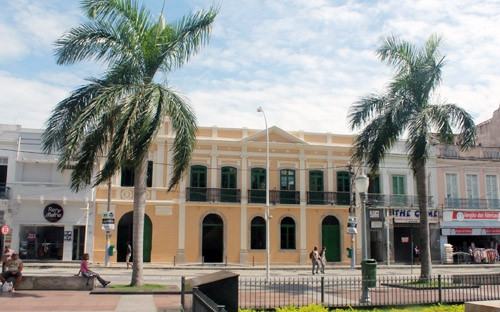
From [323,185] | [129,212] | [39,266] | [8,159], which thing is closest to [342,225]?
[323,185]

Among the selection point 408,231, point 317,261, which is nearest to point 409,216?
point 408,231

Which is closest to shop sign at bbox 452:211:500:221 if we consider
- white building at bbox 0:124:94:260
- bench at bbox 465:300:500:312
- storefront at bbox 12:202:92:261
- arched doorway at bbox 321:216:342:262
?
arched doorway at bbox 321:216:342:262

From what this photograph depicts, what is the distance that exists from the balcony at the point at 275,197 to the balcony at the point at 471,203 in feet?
37.4

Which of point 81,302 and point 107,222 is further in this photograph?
point 107,222

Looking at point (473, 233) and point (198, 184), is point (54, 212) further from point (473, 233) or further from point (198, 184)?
point (473, 233)

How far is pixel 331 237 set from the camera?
119 ft

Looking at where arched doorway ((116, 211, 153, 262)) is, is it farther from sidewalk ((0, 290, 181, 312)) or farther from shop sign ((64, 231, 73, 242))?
sidewalk ((0, 290, 181, 312))

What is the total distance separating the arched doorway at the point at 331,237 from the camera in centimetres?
3603

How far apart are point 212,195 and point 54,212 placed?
10078 mm

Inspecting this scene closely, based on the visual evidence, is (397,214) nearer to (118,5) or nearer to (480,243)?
(480,243)

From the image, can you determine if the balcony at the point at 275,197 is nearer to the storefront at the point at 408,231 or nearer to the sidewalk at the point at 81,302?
the storefront at the point at 408,231

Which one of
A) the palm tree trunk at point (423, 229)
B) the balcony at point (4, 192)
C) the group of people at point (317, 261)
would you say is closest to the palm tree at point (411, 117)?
the palm tree trunk at point (423, 229)

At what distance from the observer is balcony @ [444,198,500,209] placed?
124 feet

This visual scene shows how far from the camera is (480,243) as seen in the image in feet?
128
